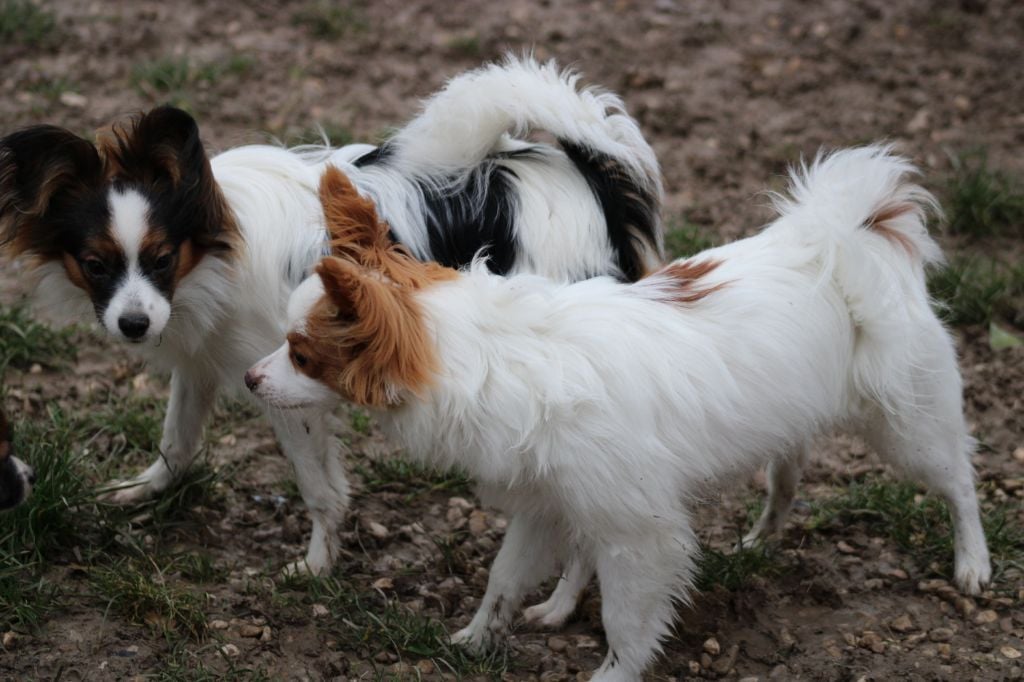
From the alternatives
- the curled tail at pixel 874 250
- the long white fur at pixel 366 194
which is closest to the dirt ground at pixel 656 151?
the long white fur at pixel 366 194

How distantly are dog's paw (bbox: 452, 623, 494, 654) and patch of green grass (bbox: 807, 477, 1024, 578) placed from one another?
1432mm

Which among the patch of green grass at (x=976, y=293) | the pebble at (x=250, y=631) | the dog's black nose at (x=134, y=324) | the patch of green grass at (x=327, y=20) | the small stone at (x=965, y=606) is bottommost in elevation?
the pebble at (x=250, y=631)

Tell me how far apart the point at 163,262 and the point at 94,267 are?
8.5 inches

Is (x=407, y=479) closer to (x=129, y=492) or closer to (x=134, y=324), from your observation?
(x=129, y=492)

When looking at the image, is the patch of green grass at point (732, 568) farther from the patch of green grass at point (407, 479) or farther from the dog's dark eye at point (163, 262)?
the dog's dark eye at point (163, 262)

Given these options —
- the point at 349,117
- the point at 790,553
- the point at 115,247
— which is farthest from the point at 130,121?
the point at 349,117

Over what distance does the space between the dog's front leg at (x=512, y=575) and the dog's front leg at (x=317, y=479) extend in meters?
0.67

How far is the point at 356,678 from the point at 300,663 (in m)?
0.20

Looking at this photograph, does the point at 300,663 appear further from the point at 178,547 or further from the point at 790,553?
the point at 790,553

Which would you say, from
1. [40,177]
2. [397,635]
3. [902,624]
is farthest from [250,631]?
[902,624]

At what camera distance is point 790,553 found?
4.65 meters

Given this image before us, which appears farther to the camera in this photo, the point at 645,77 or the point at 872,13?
the point at 872,13

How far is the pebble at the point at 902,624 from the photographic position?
4.26 meters

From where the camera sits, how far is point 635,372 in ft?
11.6
